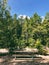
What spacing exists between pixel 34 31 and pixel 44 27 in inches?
109

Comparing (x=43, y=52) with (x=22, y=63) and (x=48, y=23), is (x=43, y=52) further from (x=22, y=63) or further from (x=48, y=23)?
(x=48, y=23)

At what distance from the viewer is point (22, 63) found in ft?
59.1

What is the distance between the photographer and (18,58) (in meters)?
19.8

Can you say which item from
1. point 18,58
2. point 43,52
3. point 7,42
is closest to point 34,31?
point 7,42

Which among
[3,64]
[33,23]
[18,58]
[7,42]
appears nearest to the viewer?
[3,64]

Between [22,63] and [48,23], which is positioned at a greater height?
[48,23]

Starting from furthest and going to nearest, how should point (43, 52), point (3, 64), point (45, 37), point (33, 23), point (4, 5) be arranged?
point (33, 23) < point (45, 37) < point (4, 5) < point (43, 52) < point (3, 64)

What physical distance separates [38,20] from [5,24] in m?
21.2

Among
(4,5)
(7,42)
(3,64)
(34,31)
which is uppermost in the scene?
(4,5)

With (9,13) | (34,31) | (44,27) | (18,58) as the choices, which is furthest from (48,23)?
(18,58)

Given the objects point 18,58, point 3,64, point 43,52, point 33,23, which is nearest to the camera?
point 3,64

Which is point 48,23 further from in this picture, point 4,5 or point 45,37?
point 4,5

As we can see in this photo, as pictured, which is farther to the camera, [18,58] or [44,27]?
[44,27]

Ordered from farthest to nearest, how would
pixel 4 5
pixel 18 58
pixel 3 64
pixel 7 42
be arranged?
pixel 7 42 → pixel 4 5 → pixel 18 58 → pixel 3 64
